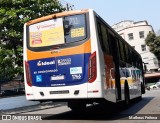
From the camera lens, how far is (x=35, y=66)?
11.7m

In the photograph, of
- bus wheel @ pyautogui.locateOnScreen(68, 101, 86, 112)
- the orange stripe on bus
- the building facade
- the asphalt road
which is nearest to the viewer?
the orange stripe on bus

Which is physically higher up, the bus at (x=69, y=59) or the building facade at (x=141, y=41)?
the building facade at (x=141, y=41)

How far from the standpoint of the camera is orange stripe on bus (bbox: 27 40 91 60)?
11.0m

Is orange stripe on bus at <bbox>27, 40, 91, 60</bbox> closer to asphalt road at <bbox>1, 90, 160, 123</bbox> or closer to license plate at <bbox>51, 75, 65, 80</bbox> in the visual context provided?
license plate at <bbox>51, 75, 65, 80</bbox>

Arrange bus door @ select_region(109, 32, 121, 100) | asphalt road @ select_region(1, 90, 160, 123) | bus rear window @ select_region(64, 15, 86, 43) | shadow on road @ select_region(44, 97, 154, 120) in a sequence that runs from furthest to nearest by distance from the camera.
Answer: bus door @ select_region(109, 32, 121, 100)
shadow on road @ select_region(44, 97, 154, 120)
asphalt road @ select_region(1, 90, 160, 123)
bus rear window @ select_region(64, 15, 86, 43)

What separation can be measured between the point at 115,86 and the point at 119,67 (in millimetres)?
1601

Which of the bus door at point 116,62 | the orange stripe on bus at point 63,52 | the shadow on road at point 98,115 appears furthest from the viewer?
the bus door at point 116,62

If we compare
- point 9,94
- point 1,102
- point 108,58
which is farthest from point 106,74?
point 9,94

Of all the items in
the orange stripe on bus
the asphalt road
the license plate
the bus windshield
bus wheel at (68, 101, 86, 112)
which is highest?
the bus windshield

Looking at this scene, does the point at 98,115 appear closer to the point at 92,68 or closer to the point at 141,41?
the point at 92,68

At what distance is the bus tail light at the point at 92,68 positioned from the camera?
425 inches

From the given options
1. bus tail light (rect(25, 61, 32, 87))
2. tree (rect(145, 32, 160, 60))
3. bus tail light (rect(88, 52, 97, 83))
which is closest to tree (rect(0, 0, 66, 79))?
bus tail light (rect(25, 61, 32, 87))

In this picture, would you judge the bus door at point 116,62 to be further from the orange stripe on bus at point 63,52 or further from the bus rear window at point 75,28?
the orange stripe on bus at point 63,52

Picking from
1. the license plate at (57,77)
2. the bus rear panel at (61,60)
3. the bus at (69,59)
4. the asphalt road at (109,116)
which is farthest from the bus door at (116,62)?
the license plate at (57,77)
